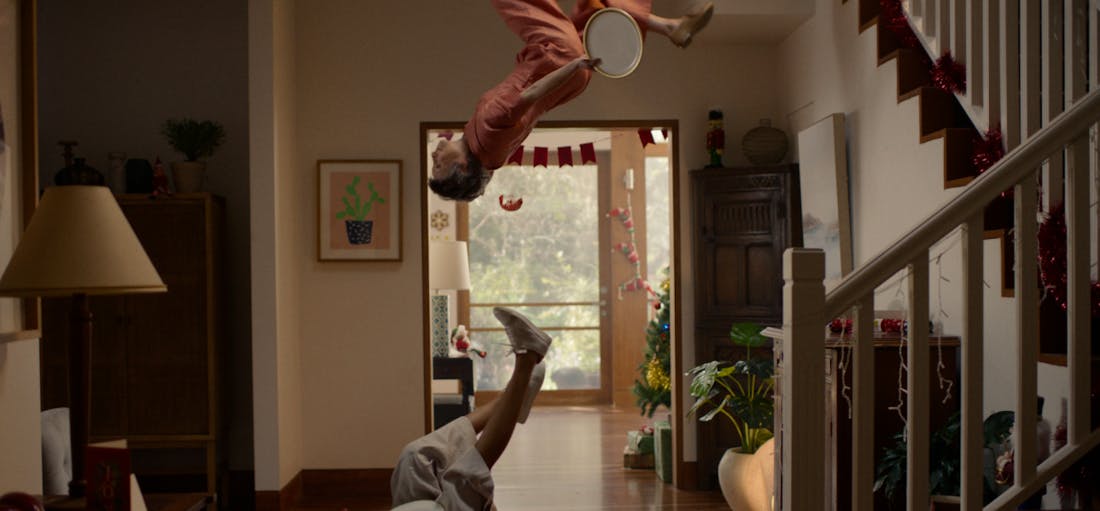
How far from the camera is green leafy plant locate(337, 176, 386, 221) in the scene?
5.75m

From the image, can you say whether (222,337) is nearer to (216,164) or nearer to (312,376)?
(312,376)

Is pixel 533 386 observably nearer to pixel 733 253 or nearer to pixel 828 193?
pixel 828 193

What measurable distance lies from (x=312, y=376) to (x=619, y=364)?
437 centimetres

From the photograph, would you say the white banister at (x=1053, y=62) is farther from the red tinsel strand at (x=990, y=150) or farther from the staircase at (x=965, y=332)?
the staircase at (x=965, y=332)

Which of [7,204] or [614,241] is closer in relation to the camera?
[7,204]

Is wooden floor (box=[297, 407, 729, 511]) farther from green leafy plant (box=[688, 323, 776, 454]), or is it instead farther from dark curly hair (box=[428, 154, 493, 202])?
dark curly hair (box=[428, 154, 493, 202])

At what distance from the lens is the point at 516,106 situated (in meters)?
2.80

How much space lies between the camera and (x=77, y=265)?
6.90 feet

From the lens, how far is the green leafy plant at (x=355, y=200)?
5.75 metres

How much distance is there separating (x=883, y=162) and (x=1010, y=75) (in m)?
1.24

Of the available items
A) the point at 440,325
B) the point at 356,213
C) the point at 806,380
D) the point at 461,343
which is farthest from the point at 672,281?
the point at 806,380

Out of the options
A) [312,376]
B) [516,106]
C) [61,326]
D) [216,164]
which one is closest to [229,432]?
[312,376]

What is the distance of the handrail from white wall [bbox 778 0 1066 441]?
988 millimetres

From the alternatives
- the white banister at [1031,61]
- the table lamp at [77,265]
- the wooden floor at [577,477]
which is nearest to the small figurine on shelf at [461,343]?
the wooden floor at [577,477]
